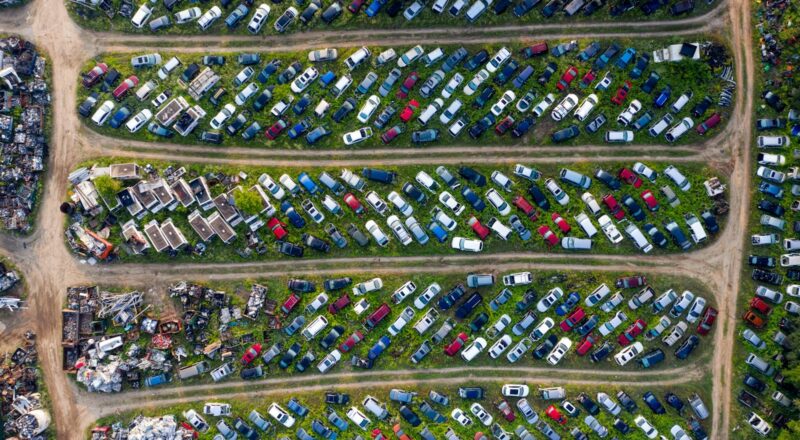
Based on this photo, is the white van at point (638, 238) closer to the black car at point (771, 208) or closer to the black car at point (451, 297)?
the black car at point (771, 208)

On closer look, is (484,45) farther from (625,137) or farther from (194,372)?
(194,372)

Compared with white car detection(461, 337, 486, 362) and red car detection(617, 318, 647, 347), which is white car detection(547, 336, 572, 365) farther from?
white car detection(461, 337, 486, 362)

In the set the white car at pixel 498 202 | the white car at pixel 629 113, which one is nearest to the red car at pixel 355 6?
the white car at pixel 498 202

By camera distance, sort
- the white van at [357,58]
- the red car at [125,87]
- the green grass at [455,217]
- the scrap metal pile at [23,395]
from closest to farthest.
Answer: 1. the scrap metal pile at [23,395]
2. the white van at [357,58]
3. the red car at [125,87]
4. the green grass at [455,217]

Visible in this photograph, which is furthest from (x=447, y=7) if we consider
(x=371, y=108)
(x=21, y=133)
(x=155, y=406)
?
(x=155, y=406)

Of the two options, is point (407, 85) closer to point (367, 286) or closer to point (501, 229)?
point (501, 229)
